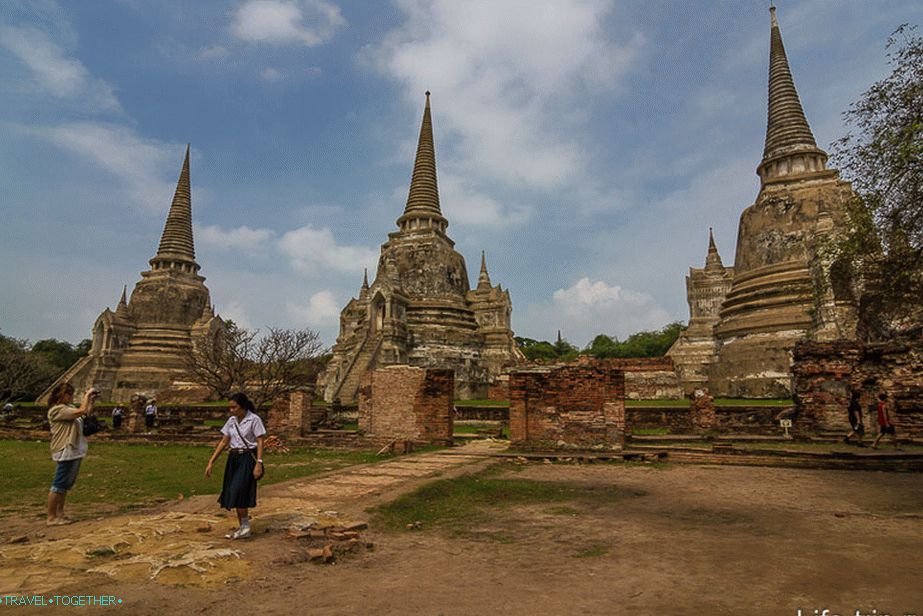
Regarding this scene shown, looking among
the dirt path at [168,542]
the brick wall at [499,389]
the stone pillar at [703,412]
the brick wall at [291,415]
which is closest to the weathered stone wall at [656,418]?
the stone pillar at [703,412]

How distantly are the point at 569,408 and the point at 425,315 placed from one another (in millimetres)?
22120

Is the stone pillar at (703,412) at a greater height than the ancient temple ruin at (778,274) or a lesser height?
lesser

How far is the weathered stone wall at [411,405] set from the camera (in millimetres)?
13680

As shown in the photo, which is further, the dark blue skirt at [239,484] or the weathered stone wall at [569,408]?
the weathered stone wall at [569,408]

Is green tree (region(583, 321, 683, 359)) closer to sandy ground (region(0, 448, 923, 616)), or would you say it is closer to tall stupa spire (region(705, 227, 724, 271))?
tall stupa spire (region(705, 227, 724, 271))

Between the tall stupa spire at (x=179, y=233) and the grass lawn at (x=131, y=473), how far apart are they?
29.5 metres

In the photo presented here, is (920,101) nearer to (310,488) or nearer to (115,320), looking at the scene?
(310,488)

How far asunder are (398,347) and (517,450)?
1941cm

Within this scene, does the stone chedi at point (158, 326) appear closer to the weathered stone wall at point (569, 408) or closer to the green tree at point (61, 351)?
the green tree at point (61, 351)

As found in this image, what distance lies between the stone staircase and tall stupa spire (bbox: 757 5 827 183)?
76.4ft

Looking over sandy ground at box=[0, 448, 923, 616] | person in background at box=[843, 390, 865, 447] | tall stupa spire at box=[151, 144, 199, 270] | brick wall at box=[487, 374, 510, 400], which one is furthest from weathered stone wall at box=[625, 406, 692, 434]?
tall stupa spire at box=[151, 144, 199, 270]

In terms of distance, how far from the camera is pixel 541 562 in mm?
4039

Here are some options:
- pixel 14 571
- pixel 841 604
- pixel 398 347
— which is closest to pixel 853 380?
pixel 841 604

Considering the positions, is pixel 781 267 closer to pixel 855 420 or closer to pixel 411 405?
pixel 855 420
